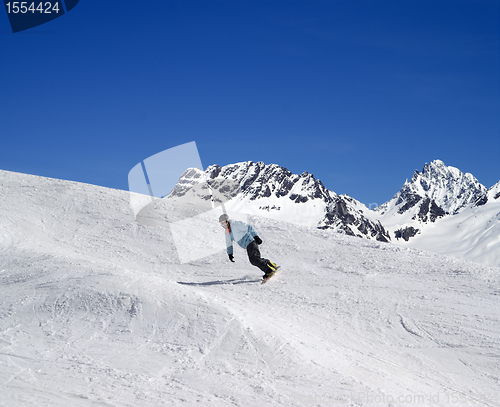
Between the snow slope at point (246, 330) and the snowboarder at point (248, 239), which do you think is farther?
the snowboarder at point (248, 239)

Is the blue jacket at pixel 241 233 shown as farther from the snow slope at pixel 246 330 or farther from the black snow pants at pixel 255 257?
the snow slope at pixel 246 330

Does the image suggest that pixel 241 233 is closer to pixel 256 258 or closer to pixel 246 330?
pixel 256 258

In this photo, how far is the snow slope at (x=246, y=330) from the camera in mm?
5527

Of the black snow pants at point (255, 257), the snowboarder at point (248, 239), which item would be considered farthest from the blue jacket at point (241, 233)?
the black snow pants at point (255, 257)

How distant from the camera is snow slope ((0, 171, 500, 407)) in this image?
18.1 ft

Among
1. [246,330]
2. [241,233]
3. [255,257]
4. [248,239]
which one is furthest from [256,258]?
[246,330]

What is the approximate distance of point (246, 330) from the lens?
23.4 ft

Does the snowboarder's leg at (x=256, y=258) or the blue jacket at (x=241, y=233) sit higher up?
the blue jacket at (x=241, y=233)

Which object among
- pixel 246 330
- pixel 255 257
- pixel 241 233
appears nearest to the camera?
pixel 246 330

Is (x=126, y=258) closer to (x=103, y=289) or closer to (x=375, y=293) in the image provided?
(x=103, y=289)

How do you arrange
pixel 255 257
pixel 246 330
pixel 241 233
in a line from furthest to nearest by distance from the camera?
pixel 241 233, pixel 255 257, pixel 246 330

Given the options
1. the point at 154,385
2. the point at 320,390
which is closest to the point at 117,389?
the point at 154,385

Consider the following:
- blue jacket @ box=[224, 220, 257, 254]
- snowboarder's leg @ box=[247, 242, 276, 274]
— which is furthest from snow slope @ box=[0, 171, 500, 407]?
blue jacket @ box=[224, 220, 257, 254]

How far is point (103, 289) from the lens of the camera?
8.84m
